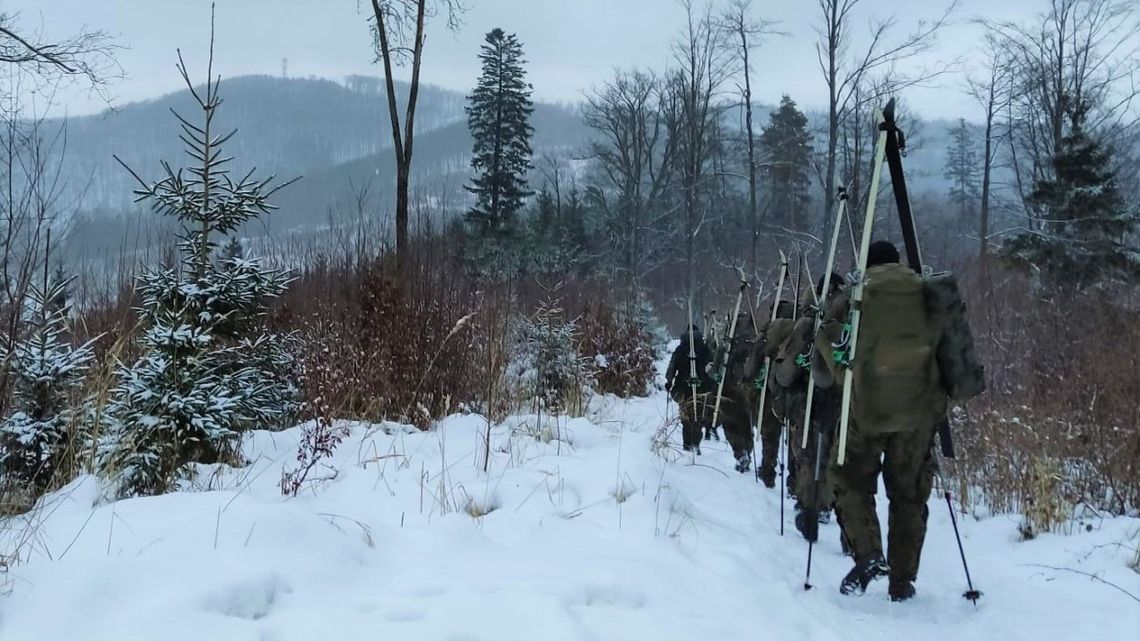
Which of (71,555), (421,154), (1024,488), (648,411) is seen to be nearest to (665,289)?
(648,411)

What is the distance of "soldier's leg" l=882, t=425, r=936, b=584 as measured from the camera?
3.79 metres

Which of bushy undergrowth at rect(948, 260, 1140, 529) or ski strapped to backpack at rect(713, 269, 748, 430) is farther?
ski strapped to backpack at rect(713, 269, 748, 430)

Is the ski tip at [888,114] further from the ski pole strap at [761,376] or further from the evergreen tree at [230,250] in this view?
the evergreen tree at [230,250]

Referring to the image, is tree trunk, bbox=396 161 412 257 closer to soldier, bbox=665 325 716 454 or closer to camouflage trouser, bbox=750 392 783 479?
soldier, bbox=665 325 716 454

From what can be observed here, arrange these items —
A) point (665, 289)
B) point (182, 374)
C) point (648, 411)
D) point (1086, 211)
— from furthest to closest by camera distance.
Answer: point (665, 289) < point (1086, 211) < point (648, 411) < point (182, 374)

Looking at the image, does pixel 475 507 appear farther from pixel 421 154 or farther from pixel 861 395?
pixel 421 154

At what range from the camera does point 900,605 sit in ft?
12.4

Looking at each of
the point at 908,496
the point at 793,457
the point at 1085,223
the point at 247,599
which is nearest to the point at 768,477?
the point at 793,457

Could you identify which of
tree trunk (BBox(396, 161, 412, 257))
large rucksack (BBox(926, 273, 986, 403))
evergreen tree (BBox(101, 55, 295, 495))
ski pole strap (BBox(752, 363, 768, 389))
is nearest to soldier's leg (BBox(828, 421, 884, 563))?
large rucksack (BBox(926, 273, 986, 403))

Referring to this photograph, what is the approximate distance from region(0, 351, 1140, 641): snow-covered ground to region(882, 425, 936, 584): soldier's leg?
0.24 m

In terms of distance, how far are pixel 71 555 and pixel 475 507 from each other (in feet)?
6.86

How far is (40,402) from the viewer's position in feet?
15.4

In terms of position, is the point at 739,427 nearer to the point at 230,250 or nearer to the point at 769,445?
the point at 769,445

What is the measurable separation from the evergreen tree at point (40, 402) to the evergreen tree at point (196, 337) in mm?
342
